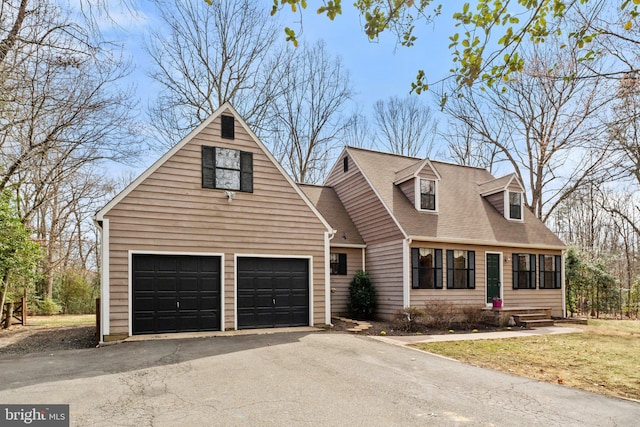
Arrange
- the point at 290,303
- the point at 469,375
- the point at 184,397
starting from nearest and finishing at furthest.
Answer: the point at 184,397, the point at 469,375, the point at 290,303

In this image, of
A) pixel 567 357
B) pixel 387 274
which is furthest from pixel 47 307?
pixel 567 357

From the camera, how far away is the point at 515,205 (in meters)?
18.7

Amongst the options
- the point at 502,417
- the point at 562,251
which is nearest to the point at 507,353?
the point at 502,417

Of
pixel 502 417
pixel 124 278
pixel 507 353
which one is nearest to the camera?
pixel 502 417

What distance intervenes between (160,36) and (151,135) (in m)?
4.97

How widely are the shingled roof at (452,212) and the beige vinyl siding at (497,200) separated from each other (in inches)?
6.7

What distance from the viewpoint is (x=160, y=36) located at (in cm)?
2111

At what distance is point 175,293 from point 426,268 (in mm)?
8649

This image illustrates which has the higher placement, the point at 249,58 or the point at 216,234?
the point at 249,58

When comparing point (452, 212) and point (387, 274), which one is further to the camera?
point (452, 212)

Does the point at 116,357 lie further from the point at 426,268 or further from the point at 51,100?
the point at 426,268

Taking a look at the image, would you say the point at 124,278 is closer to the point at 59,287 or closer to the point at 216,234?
the point at 216,234

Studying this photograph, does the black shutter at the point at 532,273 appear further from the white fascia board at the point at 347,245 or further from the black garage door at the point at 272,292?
the black garage door at the point at 272,292

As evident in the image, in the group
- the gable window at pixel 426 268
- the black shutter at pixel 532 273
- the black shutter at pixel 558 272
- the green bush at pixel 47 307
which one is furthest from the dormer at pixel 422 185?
the green bush at pixel 47 307
